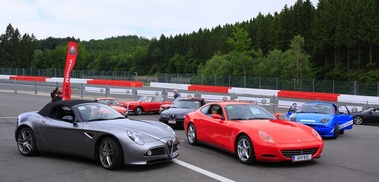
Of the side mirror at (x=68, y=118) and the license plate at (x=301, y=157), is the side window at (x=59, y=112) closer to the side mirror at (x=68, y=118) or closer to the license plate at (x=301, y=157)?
the side mirror at (x=68, y=118)

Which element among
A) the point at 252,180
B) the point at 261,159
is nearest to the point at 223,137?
the point at 261,159

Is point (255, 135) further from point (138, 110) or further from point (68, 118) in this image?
point (138, 110)

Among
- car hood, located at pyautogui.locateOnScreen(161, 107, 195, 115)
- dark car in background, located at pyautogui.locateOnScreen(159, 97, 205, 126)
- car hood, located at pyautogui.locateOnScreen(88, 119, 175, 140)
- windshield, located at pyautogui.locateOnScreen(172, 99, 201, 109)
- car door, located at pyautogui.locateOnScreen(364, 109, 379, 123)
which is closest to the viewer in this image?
car hood, located at pyautogui.locateOnScreen(88, 119, 175, 140)

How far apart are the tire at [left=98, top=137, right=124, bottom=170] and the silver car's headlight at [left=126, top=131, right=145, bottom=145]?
291mm

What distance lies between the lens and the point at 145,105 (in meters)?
22.0

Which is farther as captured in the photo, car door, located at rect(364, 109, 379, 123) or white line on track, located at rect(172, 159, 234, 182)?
car door, located at rect(364, 109, 379, 123)

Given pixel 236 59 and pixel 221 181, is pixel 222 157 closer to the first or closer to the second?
pixel 221 181

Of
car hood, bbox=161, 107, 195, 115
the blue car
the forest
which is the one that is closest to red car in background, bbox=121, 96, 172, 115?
car hood, bbox=161, 107, 195, 115

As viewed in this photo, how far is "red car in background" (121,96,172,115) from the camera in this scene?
21.6 meters

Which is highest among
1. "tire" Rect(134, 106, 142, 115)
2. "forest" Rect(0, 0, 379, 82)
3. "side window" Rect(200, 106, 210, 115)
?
"forest" Rect(0, 0, 379, 82)

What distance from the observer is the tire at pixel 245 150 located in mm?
7465

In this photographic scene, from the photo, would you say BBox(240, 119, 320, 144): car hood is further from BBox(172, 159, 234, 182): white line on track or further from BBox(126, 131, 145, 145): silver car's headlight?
BBox(126, 131, 145, 145): silver car's headlight

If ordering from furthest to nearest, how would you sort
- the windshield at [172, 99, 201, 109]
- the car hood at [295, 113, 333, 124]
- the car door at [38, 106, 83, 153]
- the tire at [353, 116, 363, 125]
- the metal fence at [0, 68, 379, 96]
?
the metal fence at [0, 68, 379, 96] < the tire at [353, 116, 363, 125] < the windshield at [172, 99, 201, 109] < the car hood at [295, 113, 333, 124] < the car door at [38, 106, 83, 153]

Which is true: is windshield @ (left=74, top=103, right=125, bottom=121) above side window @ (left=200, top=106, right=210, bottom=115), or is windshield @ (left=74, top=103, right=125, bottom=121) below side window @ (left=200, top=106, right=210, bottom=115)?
above
